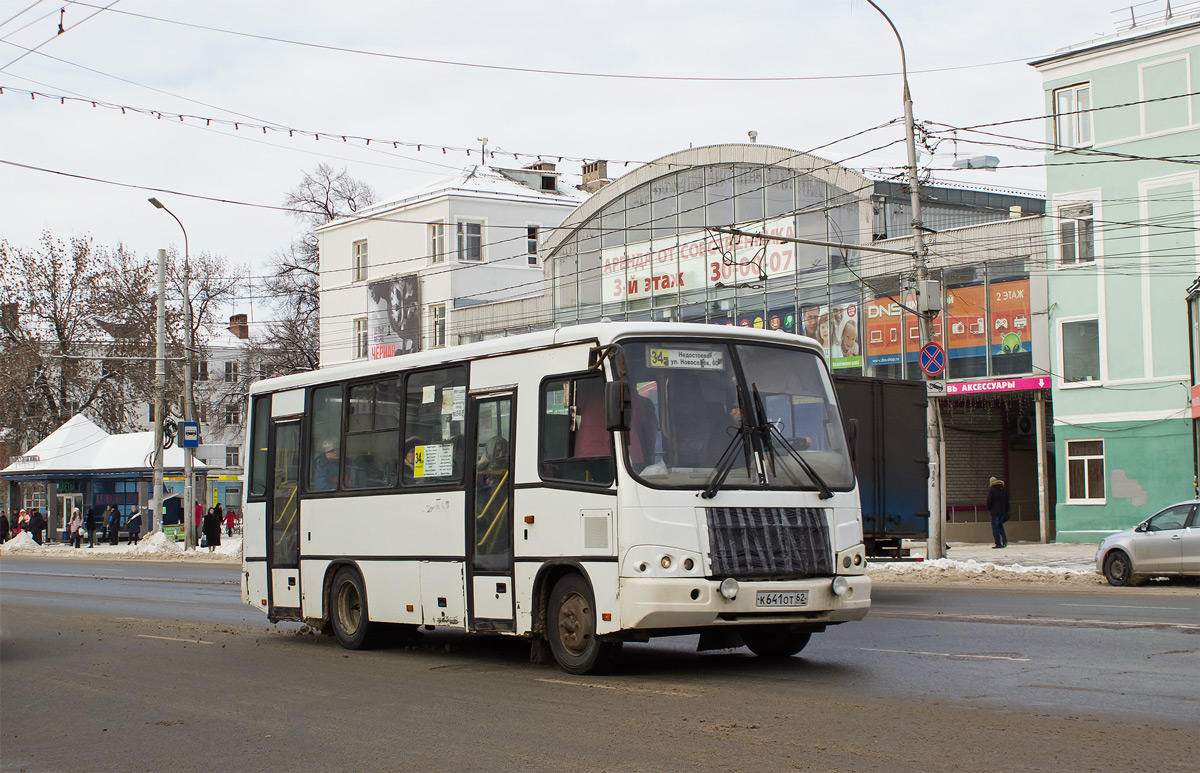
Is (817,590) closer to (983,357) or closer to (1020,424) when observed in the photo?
(983,357)

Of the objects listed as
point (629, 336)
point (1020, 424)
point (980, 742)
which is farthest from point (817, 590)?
point (1020, 424)

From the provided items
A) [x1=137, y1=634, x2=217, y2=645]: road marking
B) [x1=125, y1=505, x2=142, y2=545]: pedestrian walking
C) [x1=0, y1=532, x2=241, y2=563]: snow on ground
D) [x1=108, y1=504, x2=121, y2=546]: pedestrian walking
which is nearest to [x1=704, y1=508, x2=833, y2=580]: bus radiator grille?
[x1=137, y1=634, x2=217, y2=645]: road marking

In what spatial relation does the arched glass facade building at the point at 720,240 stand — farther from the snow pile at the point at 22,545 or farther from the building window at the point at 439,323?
the snow pile at the point at 22,545

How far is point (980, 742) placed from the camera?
7.18m

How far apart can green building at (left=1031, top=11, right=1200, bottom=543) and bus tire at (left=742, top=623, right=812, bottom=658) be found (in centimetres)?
2466

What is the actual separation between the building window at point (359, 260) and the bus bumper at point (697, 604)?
53.6m

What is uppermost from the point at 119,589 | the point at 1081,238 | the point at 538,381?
the point at 1081,238

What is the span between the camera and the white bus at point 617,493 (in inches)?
396

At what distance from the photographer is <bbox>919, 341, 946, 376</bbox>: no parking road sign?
83.9 ft

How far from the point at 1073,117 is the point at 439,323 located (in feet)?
96.3

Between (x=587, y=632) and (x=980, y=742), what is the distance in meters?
4.00

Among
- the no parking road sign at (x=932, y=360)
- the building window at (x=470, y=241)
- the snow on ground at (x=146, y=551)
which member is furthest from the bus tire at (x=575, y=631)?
the building window at (x=470, y=241)

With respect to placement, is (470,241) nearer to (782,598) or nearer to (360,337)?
(360,337)

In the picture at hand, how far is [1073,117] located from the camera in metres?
35.9
